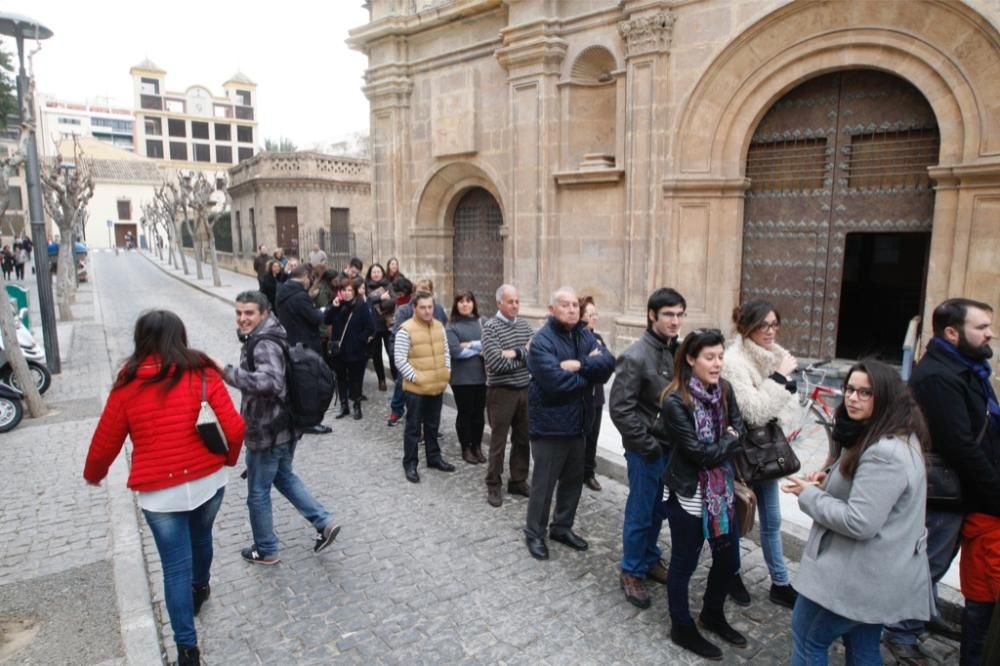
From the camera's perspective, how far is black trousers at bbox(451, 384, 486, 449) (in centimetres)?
644

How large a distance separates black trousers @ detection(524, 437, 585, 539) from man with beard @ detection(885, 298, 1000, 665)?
6.92ft

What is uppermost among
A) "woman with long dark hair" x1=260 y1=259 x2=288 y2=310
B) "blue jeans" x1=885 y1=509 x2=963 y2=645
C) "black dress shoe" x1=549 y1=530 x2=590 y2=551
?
"woman with long dark hair" x1=260 y1=259 x2=288 y2=310

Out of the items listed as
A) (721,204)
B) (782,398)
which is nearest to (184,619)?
(782,398)

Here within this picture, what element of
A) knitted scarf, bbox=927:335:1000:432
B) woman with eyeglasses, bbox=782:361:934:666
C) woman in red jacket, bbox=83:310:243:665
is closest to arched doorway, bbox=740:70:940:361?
knitted scarf, bbox=927:335:1000:432

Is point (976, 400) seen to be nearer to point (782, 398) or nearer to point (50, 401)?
point (782, 398)

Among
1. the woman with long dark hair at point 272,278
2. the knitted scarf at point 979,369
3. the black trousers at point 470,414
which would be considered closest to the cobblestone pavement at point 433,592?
the black trousers at point 470,414

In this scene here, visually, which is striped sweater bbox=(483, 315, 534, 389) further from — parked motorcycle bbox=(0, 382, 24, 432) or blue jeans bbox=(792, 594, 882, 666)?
parked motorcycle bbox=(0, 382, 24, 432)

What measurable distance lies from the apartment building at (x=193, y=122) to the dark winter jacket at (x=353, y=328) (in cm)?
8512

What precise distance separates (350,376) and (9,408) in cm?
378

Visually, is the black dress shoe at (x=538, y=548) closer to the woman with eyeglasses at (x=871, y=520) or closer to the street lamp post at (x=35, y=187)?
the woman with eyeglasses at (x=871, y=520)

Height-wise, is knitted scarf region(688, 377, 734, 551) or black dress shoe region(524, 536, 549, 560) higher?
knitted scarf region(688, 377, 734, 551)

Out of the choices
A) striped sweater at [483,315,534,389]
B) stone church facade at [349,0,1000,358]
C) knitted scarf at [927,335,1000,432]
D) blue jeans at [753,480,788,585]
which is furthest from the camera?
stone church facade at [349,0,1000,358]

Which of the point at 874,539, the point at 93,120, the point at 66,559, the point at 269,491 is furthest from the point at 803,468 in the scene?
the point at 93,120

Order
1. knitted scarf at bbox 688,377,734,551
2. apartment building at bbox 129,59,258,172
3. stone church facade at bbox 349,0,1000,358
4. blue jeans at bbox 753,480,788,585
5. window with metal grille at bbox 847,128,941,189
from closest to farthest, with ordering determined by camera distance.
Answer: knitted scarf at bbox 688,377,734,551 < blue jeans at bbox 753,480,788,585 < stone church facade at bbox 349,0,1000,358 < window with metal grille at bbox 847,128,941,189 < apartment building at bbox 129,59,258,172
